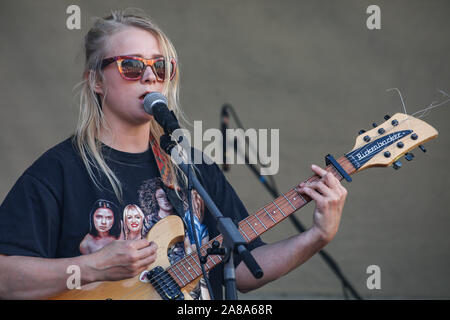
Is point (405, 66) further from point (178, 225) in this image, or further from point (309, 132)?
point (178, 225)

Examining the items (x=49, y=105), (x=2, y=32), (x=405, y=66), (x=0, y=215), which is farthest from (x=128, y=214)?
(x=405, y=66)

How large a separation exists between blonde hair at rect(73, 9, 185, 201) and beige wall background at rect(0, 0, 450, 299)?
181 centimetres

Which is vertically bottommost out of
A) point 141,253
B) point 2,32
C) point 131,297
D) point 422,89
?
point 131,297

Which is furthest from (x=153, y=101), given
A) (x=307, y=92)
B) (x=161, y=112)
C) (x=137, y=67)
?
(x=307, y=92)

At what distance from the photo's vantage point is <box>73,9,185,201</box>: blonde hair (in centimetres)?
237

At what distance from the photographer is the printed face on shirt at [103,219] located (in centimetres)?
227

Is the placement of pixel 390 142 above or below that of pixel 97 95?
below

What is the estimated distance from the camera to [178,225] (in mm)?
2383

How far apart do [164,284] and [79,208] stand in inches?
18.9

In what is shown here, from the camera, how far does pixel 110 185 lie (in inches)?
92.4

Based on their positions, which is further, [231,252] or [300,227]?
[300,227]

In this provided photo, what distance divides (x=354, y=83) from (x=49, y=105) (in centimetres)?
247
